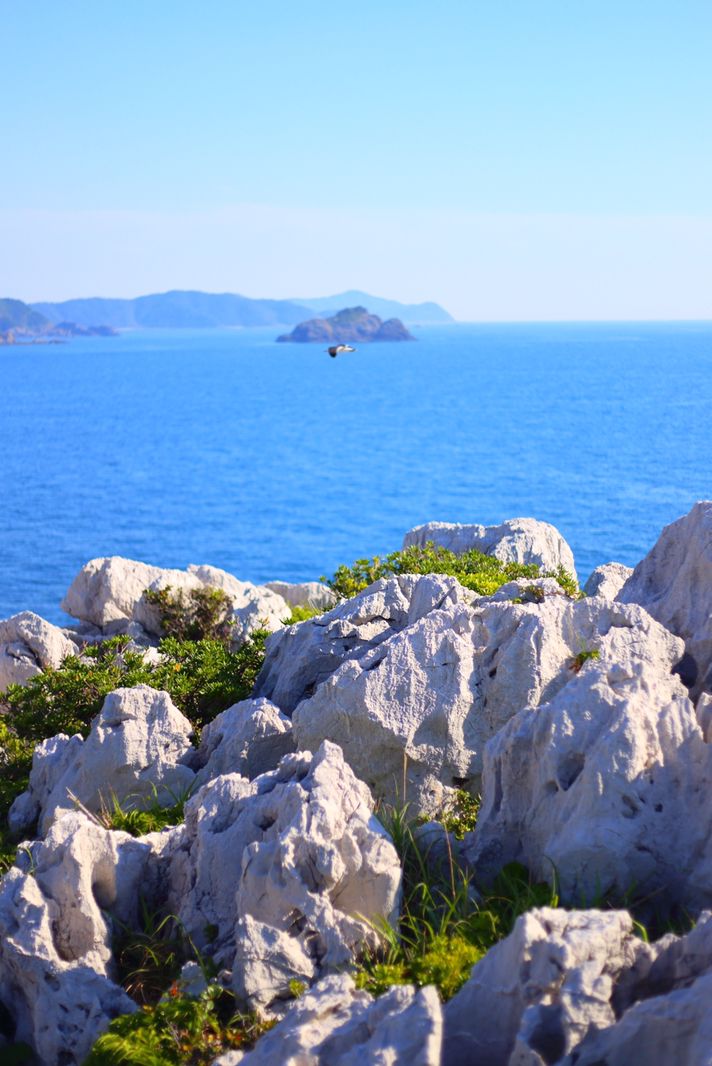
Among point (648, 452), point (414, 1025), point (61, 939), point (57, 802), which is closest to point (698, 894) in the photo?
point (414, 1025)

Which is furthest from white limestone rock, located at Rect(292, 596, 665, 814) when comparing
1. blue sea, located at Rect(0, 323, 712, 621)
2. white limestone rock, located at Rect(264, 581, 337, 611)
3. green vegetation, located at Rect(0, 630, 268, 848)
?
blue sea, located at Rect(0, 323, 712, 621)

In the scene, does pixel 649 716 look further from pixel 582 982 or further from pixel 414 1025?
pixel 414 1025

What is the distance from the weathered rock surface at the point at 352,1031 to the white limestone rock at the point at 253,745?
4436mm

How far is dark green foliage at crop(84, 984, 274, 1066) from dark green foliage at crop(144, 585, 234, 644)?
40.2 feet

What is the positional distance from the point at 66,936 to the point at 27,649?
11.4 metres

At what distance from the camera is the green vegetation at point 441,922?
7.35 m

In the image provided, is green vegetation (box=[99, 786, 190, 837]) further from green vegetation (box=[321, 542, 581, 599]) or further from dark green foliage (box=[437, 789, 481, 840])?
green vegetation (box=[321, 542, 581, 599])

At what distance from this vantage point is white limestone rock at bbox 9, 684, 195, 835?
37.8ft

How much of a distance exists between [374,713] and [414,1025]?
4.22m

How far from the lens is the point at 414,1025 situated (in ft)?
19.5

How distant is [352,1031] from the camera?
6.25m

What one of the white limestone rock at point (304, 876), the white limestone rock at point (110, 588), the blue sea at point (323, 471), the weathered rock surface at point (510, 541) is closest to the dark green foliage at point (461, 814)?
the white limestone rock at point (304, 876)

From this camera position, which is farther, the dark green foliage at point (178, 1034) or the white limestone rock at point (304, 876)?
the white limestone rock at point (304, 876)

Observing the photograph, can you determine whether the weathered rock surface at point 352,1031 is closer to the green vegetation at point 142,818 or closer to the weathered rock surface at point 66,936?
the weathered rock surface at point 66,936
